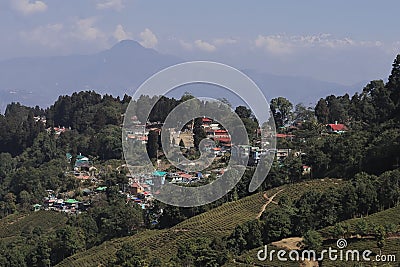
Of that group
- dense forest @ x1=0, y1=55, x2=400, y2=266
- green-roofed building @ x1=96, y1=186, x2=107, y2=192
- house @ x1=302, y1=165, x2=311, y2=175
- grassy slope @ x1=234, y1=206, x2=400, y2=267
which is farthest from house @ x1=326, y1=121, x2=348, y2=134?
grassy slope @ x1=234, y1=206, x2=400, y2=267

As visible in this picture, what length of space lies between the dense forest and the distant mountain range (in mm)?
25430

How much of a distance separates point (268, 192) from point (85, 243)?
550 centimetres

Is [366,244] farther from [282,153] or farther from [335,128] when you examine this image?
[335,128]

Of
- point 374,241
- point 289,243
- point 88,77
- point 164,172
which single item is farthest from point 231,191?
point 88,77

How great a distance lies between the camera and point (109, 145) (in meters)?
25.5

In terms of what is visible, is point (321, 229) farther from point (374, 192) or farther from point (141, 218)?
point (141, 218)

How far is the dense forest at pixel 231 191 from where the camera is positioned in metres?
11.7

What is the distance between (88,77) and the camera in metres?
126

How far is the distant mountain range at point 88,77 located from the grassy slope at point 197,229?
118ft

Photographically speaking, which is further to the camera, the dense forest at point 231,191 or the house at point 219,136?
the house at point 219,136

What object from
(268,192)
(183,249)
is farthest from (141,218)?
(183,249)

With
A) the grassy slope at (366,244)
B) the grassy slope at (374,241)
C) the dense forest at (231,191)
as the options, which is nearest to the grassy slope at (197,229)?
the dense forest at (231,191)

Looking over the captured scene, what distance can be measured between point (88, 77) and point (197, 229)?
381ft

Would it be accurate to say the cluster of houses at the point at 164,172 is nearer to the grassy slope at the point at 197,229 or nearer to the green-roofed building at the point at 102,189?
the green-roofed building at the point at 102,189
